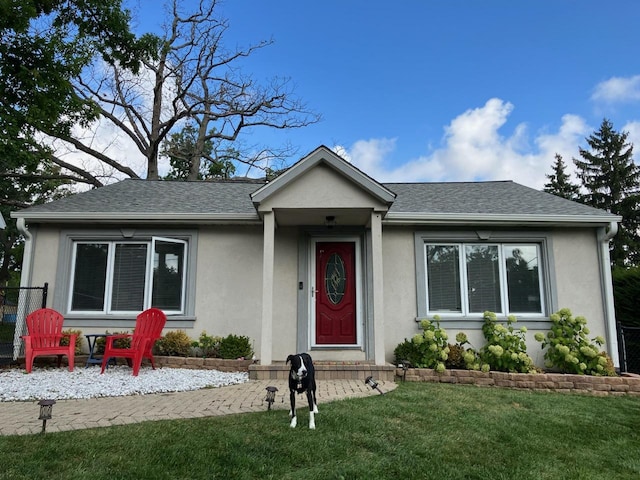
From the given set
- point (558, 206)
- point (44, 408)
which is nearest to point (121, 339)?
point (44, 408)

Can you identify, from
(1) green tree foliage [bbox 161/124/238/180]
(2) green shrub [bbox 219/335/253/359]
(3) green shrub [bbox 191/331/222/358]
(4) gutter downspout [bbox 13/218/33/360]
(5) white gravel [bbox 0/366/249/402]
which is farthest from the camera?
(1) green tree foliage [bbox 161/124/238/180]

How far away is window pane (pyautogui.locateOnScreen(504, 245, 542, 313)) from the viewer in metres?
7.08

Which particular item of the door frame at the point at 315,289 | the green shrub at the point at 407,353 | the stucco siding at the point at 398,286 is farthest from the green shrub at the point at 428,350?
the door frame at the point at 315,289

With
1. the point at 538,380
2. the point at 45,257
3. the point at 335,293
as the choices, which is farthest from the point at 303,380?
the point at 45,257

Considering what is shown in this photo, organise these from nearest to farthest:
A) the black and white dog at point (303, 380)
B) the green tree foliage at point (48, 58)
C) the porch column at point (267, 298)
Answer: the black and white dog at point (303, 380) < the porch column at point (267, 298) < the green tree foliage at point (48, 58)

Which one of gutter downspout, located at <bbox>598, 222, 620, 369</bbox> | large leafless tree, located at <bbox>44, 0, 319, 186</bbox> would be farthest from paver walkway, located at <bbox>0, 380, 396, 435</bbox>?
large leafless tree, located at <bbox>44, 0, 319, 186</bbox>

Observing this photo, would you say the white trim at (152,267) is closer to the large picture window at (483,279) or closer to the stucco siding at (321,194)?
the stucco siding at (321,194)

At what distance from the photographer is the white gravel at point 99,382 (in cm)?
486

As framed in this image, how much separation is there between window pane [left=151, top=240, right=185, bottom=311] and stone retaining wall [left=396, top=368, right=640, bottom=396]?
4.03 metres

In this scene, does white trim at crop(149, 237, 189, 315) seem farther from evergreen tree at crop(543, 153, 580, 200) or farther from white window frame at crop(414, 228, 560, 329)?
evergreen tree at crop(543, 153, 580, 200)

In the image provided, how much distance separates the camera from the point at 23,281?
273 inches

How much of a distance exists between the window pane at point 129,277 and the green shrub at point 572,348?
669 centimetres

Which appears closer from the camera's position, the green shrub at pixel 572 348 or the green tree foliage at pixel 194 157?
the green shrub at pixel 572 348

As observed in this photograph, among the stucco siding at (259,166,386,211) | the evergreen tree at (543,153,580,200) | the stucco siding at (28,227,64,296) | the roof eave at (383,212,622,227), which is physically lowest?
the stucco siding at (28,227,64,296)
